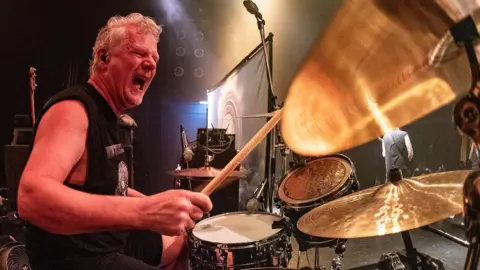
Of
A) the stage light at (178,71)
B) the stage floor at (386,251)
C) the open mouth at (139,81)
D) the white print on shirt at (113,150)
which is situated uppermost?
the stage light at (178,71)

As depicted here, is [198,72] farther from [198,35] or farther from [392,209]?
[392,209]

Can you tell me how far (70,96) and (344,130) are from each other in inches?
33.1

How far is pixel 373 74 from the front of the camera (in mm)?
757

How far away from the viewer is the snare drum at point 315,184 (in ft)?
6.18

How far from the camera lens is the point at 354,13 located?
688 mm

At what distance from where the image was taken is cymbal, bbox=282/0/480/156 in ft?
2.15

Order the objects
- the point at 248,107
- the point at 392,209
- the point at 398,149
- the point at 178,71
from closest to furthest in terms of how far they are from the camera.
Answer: the point at 392,209 < the point at 248,107 < the point at 398,149 < the point at 178,71

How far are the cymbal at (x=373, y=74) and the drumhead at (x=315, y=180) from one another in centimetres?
110

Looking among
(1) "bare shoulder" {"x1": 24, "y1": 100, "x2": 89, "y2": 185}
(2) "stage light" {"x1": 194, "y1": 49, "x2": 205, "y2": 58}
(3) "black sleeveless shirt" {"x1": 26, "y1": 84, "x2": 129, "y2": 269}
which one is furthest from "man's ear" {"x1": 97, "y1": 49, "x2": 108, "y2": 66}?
(2) "stage light" {"x1": 194, "y1": 49, "x2": 205, "y2": 58}

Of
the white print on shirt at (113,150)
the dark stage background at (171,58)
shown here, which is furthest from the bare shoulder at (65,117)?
the dark stage background at (171,58)

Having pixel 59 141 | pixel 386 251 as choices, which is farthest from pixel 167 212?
pixel 386 251

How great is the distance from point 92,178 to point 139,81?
45 cm

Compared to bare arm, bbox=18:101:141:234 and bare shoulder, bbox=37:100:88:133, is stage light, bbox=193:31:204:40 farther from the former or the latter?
bare arm, bbox=18:101:141:234

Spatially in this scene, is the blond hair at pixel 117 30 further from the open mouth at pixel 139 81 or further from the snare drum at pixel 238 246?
the snare drum at pixel 238 246
